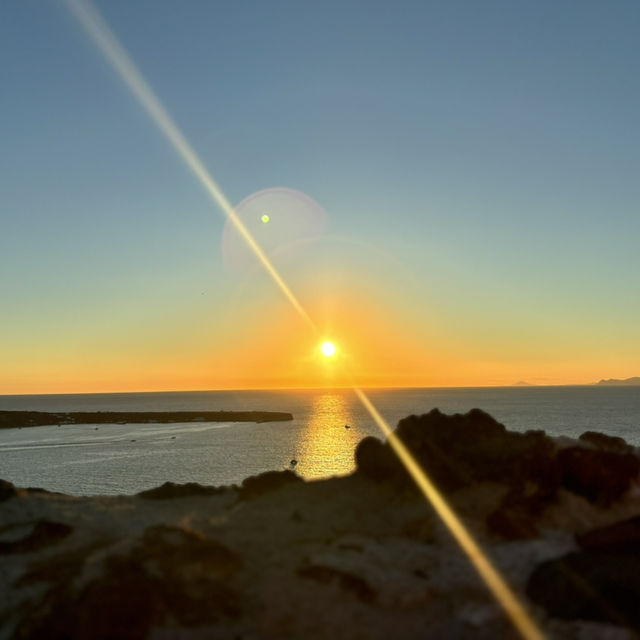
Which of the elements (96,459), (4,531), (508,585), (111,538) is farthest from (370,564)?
(96,459)

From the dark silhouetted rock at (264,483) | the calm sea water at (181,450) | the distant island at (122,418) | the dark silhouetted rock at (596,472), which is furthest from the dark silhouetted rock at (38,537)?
the distant island at (122,418)

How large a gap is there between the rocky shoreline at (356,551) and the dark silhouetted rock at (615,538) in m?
0.04

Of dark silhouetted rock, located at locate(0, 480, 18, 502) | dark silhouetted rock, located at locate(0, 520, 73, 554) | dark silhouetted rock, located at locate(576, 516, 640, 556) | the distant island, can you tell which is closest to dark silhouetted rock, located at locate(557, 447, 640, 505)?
dark silhouetted rock, located at locate(576, 516, 640, 556)

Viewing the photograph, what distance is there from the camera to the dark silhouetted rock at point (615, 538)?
18.6m

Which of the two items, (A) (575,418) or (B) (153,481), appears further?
(A) (575,418)

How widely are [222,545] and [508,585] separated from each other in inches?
322

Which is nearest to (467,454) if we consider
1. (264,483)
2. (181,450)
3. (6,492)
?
(264,483)

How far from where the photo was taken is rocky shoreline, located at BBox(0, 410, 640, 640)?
15453 mm

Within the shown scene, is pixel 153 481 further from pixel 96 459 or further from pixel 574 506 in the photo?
pixel 574 506

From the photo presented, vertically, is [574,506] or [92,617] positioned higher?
[574,506]

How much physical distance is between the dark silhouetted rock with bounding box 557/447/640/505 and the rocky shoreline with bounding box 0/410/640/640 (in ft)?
0.16

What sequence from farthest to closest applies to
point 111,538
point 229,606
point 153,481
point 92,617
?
point 153,481 → point 111,538 → point 229,606 → point 92,617

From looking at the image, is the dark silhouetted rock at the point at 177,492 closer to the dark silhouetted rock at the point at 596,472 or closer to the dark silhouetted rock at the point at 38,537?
the dark silhouetted rock at the point at 38,537

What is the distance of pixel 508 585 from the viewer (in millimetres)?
17172
